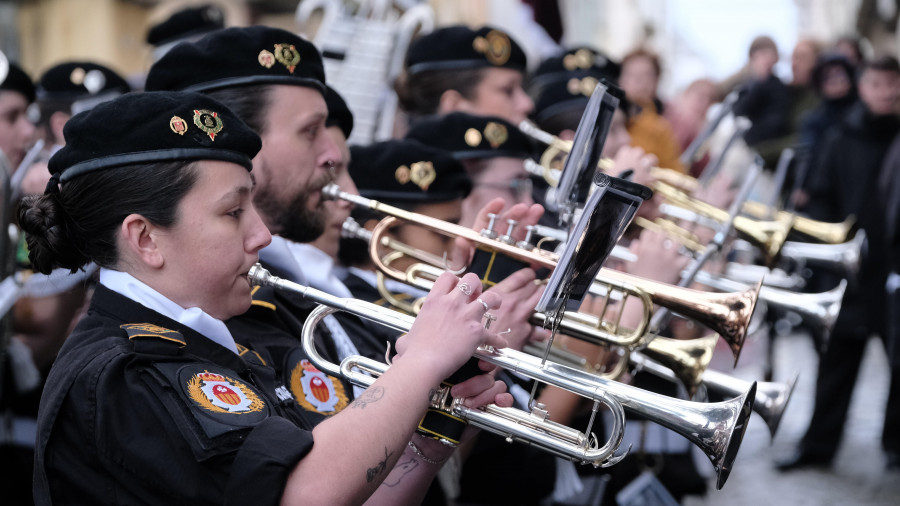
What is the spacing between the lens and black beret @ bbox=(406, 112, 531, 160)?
4.22 metres

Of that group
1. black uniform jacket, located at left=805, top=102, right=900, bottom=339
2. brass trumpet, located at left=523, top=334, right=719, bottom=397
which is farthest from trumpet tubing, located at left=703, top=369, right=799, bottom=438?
black uniform jacket, located at left=805, top=102, right=900, bottom=339

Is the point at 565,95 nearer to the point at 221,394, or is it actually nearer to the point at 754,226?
the point at 754,226

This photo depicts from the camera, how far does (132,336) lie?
6.63ft

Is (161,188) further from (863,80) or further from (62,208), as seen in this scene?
(863,80)

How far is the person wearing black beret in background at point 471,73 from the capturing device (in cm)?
494

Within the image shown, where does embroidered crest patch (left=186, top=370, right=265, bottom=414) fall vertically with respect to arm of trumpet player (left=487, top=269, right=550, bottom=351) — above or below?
below

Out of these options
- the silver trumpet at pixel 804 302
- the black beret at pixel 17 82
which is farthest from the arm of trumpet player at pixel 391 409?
the black beret at pixel 17 82

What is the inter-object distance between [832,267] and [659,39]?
3690cm

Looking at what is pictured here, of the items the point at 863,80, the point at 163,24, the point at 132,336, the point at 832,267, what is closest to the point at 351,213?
the point at 132,336

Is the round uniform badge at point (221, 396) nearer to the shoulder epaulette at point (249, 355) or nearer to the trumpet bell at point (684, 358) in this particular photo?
the shoulder epaulette at point (249, 355)

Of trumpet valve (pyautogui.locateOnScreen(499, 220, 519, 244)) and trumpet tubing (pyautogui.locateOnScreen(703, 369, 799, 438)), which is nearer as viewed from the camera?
trumpet valve (pyautogui.locateOnScreen(499, 220, 519, 244))

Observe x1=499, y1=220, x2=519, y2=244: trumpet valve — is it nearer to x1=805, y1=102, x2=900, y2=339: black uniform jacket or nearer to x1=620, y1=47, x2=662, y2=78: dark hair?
x1=805, y1=102, x2=900, y2=339: black uniform jacket

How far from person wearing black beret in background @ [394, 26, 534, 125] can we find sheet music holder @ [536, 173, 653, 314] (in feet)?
8.82

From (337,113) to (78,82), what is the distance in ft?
7.11
